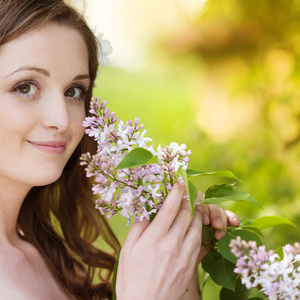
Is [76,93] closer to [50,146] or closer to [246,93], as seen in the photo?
[50,146]

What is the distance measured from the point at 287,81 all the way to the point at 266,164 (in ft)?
2.30

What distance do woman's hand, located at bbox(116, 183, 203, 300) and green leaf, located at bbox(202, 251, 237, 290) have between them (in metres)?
0.07

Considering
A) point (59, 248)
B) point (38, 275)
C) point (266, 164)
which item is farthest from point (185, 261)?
point (266, 164)

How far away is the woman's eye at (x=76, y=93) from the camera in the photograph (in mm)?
1501

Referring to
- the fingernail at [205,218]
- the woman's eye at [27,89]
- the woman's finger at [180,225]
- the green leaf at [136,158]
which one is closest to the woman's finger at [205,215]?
the fingernail at [205,218]

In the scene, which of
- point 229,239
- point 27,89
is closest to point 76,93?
point 27,89

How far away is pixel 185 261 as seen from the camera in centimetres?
116

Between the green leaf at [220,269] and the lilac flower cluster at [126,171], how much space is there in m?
0.20

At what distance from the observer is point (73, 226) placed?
1954mm

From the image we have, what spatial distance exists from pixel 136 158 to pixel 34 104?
0.45 metres

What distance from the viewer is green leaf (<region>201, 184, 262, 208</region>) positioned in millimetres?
1039

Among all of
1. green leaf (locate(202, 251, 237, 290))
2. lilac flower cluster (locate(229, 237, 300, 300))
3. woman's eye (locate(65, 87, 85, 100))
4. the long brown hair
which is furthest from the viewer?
the long brown hair

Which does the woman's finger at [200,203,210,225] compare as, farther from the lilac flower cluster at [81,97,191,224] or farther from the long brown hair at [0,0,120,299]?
the long brown hair at [0,0,120,299]

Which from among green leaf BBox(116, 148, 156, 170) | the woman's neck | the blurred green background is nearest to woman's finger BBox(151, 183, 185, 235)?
green leaf BBox(116, 148, 156, 170)
